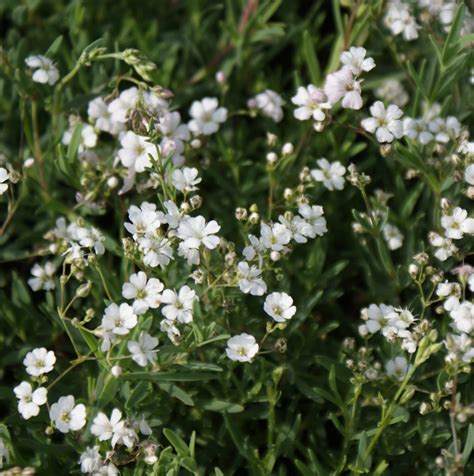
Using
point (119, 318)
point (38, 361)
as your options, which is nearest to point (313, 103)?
point (119, 318)

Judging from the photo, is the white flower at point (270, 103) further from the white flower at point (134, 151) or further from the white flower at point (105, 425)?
the white flower at point (105, 425)

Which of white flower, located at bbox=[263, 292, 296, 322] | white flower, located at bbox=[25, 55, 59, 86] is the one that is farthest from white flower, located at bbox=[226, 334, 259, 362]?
white flower, located at bbox=[25, 55, 59, 86]

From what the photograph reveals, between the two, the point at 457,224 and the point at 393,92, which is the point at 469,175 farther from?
the point at 393,92

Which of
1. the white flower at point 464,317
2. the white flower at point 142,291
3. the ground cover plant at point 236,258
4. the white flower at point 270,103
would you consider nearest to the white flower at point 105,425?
the ground cover plant at point 236,258

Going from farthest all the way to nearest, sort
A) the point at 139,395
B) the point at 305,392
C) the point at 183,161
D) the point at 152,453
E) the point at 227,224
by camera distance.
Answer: the point at 227,224 → the point at 183,161 → the point at 305,392 → the point at 139,395 → the point at 152,453

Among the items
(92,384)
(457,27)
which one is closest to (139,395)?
(92,384)

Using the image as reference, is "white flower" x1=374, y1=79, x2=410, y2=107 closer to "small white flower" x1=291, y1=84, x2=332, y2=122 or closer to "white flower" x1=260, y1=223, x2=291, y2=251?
"small white flower" x1=291, y1=84, x2=332, y2=122

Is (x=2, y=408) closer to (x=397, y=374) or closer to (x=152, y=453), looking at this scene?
(x=152, y=453)
